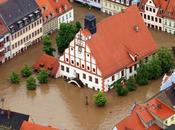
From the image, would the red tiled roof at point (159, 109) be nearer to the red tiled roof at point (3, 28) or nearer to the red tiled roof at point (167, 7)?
the red tiled roof at point (167, 7)

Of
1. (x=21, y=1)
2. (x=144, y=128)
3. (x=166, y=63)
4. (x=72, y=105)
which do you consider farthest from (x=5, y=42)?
(x=144, y=128)

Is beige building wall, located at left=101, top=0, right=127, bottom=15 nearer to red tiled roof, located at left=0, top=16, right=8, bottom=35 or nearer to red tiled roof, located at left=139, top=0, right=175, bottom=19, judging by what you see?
red tiled roof, located at left=139, top=0, right=175, bottom=19

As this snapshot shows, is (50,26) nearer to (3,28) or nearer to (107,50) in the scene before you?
(3,28)

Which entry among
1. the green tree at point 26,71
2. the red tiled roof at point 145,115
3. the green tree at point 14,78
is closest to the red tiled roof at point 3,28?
the green tree at point 26,71

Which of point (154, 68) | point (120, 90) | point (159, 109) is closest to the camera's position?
point (159, 109)

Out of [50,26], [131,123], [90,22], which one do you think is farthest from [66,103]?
[50,26]
